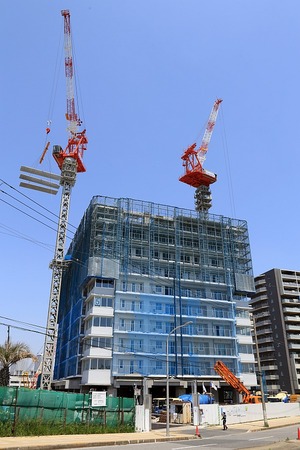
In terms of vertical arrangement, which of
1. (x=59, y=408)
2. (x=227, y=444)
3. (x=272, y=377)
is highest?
(x=272, y=377)

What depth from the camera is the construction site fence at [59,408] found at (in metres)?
22.9

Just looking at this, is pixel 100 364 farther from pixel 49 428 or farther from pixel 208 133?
pixel 208 133

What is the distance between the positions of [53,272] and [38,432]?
150 ft

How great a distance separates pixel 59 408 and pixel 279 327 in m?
84.7

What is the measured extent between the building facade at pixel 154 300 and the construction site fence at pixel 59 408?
79.9ft

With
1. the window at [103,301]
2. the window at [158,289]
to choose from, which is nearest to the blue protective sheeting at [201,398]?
the window at [103,301]

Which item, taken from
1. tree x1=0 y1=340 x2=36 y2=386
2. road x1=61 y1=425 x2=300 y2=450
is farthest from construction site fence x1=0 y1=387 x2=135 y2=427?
tree x1=0 y1=340 x2=36 y2=386

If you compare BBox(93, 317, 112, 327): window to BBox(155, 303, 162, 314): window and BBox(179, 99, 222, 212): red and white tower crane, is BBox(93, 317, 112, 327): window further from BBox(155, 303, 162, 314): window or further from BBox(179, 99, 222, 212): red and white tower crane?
BBox(179, 99, 222, 212): red and white tower crane

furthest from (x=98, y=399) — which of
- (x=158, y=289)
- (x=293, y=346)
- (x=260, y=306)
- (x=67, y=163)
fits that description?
(x=260, y=306)

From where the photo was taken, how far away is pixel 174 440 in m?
26.6

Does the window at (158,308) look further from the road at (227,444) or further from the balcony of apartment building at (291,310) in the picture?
the balcony of apartment building at (291,310)

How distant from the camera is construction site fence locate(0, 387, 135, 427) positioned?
75.1 ft

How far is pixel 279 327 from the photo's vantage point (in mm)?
98938

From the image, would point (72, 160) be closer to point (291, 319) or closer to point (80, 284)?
point (80, 284)
